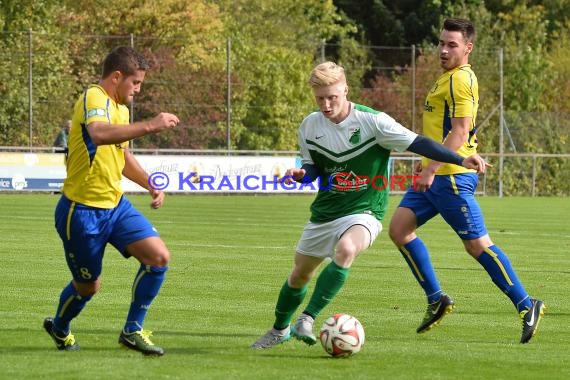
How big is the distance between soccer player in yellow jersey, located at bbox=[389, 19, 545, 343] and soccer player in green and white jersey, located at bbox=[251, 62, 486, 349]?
95cm

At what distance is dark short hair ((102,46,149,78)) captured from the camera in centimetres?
792

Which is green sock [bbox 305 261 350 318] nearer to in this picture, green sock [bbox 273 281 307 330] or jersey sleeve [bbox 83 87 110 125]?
green sock [bbox 273 281 307 330]

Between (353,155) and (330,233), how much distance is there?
0.54 metres

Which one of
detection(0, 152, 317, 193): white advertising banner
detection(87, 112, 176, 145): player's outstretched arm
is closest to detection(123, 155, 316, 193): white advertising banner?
detection(0, 152, 317, 193): white advertising banner

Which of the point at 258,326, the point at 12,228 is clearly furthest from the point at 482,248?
the point at 12,228

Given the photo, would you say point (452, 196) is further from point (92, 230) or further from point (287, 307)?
point (92, 230)

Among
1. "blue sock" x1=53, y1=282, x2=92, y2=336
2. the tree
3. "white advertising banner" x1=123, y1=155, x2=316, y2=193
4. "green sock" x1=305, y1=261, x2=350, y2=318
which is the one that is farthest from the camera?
the tree

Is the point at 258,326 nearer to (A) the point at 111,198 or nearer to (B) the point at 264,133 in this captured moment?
(A) the point at 111,198

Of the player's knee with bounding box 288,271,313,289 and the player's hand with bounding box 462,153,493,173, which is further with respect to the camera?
the player's knee with bounding box 288,271,313,289

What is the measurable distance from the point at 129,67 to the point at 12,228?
1260 centimetres

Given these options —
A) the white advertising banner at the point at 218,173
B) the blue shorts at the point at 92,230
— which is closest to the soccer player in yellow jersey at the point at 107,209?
the blue shorts at the point at 92,230

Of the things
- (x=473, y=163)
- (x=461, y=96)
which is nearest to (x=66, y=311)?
(x=473, y=163)

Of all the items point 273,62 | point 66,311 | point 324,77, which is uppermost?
point 324,77

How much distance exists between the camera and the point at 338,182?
8516 millimetres
